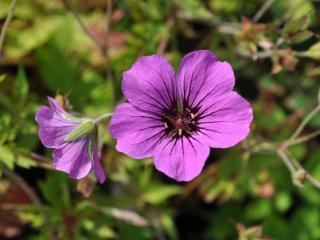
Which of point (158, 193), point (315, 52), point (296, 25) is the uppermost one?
point (296, 25)

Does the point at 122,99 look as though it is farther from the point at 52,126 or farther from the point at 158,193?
the point at 52,126

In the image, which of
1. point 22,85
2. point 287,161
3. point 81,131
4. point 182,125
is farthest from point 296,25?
point 22,85

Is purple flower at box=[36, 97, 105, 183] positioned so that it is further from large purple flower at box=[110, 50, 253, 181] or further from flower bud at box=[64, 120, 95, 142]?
large purple flower at box=[110, 50, 253, 181]

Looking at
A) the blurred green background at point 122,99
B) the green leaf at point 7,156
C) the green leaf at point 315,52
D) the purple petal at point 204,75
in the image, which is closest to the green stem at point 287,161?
the blurred green background at point 122,99

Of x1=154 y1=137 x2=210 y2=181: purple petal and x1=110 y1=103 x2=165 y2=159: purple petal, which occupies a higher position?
x1=110 y1=103 x2=165 y2=159: purple petal

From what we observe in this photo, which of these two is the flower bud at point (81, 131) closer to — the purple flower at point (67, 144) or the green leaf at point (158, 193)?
the purple flower at point (67, 144)

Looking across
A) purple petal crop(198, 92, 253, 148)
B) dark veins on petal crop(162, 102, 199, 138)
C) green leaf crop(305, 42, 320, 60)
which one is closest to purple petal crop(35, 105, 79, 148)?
dark veins on petal crop(162, 102, 199, 138)
